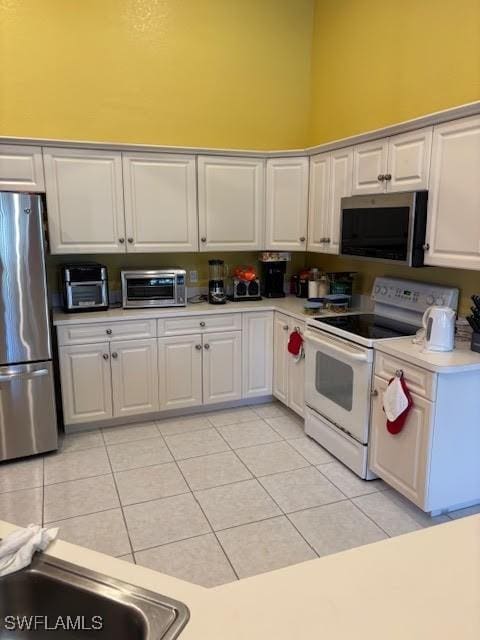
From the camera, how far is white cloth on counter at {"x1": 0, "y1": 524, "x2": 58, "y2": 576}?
40.1 inches

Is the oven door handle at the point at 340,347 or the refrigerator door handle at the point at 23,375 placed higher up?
the oven door handle at the point at 340,347

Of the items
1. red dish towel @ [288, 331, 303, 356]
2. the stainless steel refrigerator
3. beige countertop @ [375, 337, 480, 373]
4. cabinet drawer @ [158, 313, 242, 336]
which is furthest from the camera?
cabinet drawer @ [158, 313, 242, 336]

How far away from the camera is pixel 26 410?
3.13 m

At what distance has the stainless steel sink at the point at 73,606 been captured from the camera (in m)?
0.91

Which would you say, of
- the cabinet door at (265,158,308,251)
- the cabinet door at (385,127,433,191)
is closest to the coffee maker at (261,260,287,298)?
the cabinet door at (265,158,308,251)

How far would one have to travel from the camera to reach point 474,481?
255 cm

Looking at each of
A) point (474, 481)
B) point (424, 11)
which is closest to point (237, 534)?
point (474, 481)

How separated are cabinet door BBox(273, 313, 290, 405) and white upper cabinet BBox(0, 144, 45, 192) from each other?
2.02 m

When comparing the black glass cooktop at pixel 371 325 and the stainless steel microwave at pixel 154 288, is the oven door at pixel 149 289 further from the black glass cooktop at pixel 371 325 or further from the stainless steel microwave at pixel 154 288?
the black glass cooktop at pixel 371 325

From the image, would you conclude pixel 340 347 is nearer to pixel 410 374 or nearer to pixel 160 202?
pixel 410 374

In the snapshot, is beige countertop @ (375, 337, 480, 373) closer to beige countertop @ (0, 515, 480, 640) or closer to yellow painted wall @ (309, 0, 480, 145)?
beige countertop @ (0, 515, 480, 640)

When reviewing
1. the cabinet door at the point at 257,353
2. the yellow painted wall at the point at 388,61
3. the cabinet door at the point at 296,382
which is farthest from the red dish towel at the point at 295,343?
the yellow painted wall at the point at 388,61

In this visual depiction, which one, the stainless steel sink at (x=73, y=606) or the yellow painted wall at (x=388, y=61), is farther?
the yellow painted wall at (x=388, y=61)

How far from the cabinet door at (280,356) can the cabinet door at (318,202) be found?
0.65m
